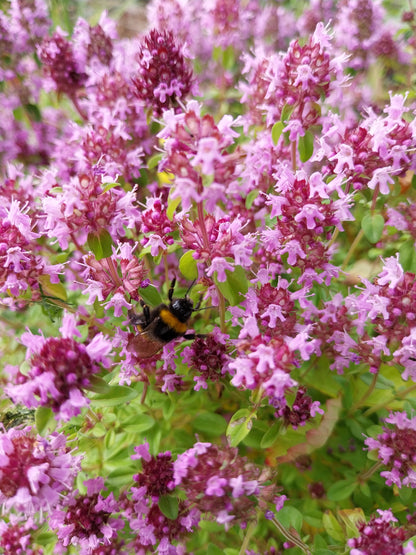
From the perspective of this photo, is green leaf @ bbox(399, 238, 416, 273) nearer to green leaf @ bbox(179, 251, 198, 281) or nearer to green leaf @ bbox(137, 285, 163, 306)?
green leaf @ bbox(179, 251, 198, 281)

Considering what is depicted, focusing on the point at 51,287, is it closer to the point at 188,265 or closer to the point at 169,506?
the point at 188,265

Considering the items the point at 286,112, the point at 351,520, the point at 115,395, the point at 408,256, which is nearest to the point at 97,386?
the point at 115,395

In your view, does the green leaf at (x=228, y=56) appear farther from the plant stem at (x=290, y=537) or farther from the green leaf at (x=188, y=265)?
the plant stem at (x=290, y=537)

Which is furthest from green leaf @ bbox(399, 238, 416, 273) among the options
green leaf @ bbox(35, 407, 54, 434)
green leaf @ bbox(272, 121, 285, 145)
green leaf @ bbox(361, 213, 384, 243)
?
green leaf @ bbox(35, 407, 54, 434)

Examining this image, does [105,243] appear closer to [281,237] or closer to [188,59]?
[281,237]

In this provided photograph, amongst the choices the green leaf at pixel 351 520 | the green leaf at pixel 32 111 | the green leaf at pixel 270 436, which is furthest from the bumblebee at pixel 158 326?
the green leaf at pixel 32 111

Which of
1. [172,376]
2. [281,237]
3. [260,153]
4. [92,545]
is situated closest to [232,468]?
[172,376]
